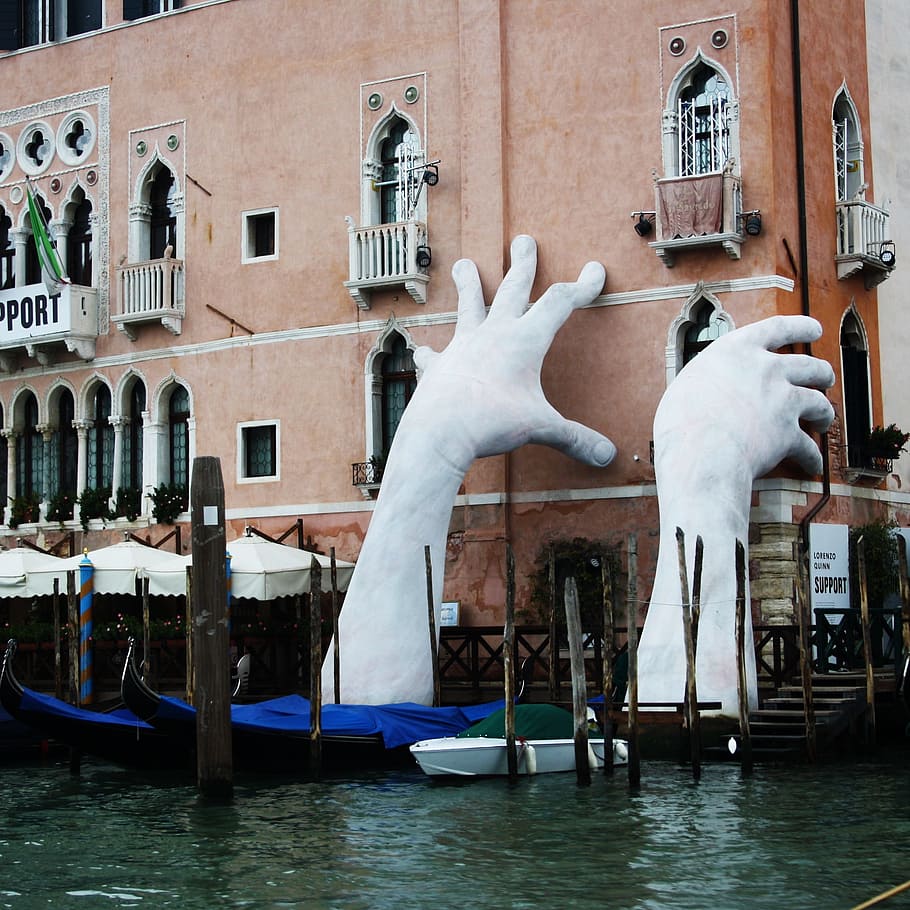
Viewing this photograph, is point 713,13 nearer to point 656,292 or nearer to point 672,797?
point 656,292

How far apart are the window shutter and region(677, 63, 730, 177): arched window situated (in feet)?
36.7

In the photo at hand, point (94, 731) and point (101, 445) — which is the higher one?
point (101, 445)

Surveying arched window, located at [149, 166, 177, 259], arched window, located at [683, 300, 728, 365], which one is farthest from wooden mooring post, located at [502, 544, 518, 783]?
arched window, located at [149, 166, 177, 259]

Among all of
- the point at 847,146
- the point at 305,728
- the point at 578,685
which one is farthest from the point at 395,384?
the point at 578,685

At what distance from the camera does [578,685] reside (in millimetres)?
16094

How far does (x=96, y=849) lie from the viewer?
13977 millimetres

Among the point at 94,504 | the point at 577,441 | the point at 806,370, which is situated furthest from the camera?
the point at 94,504

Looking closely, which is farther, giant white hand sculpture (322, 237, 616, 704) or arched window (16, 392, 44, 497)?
arched window (16, 392, 44, 497)

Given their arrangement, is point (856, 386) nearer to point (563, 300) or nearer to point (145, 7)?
point (563, 300)

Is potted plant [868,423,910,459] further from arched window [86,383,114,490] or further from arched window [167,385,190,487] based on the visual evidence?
arched window [86,383,114,490]

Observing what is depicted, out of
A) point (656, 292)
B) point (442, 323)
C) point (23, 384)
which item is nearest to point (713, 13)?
point (656, 292)

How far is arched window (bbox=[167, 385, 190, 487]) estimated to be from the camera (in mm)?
25031

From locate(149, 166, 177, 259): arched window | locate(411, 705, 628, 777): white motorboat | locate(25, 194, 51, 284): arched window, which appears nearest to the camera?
locate(411, 705, 628, 777): white motorboat

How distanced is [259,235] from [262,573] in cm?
539
